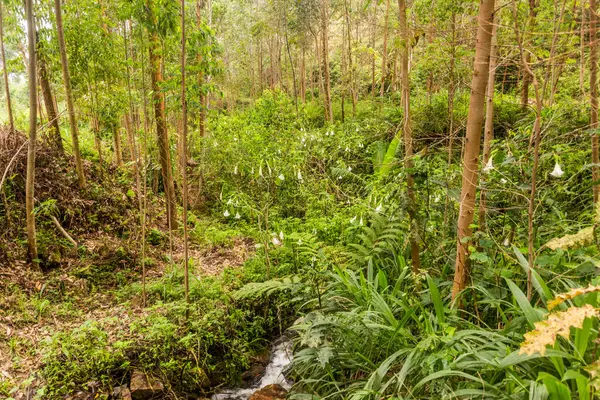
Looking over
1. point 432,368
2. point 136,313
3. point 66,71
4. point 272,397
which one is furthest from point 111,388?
point 66,71

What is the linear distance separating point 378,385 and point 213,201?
560 centimetres

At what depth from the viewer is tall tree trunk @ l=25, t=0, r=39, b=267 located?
334cm

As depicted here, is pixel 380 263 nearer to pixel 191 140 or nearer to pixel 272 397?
pixel 272 397

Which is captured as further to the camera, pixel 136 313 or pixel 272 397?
pixel 136 313

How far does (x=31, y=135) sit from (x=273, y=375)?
3.48 meters

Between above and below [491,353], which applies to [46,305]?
below

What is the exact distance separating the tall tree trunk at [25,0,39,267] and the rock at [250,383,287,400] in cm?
304

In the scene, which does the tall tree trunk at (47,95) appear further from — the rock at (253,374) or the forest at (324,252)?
the rock at (253,374)

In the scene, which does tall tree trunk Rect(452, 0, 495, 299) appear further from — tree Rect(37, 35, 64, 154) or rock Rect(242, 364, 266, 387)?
tree Rect(37, 35, 64, 154)

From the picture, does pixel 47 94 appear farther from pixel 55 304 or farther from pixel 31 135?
pixel 55 304

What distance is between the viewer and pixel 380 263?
3711mm

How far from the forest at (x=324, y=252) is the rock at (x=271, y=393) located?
0.05 ft

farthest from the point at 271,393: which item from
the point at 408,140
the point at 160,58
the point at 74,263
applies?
the point at 160,58

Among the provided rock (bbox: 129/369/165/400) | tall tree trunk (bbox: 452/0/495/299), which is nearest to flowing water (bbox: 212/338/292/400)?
rock (bbox: 129/369/165/400)
